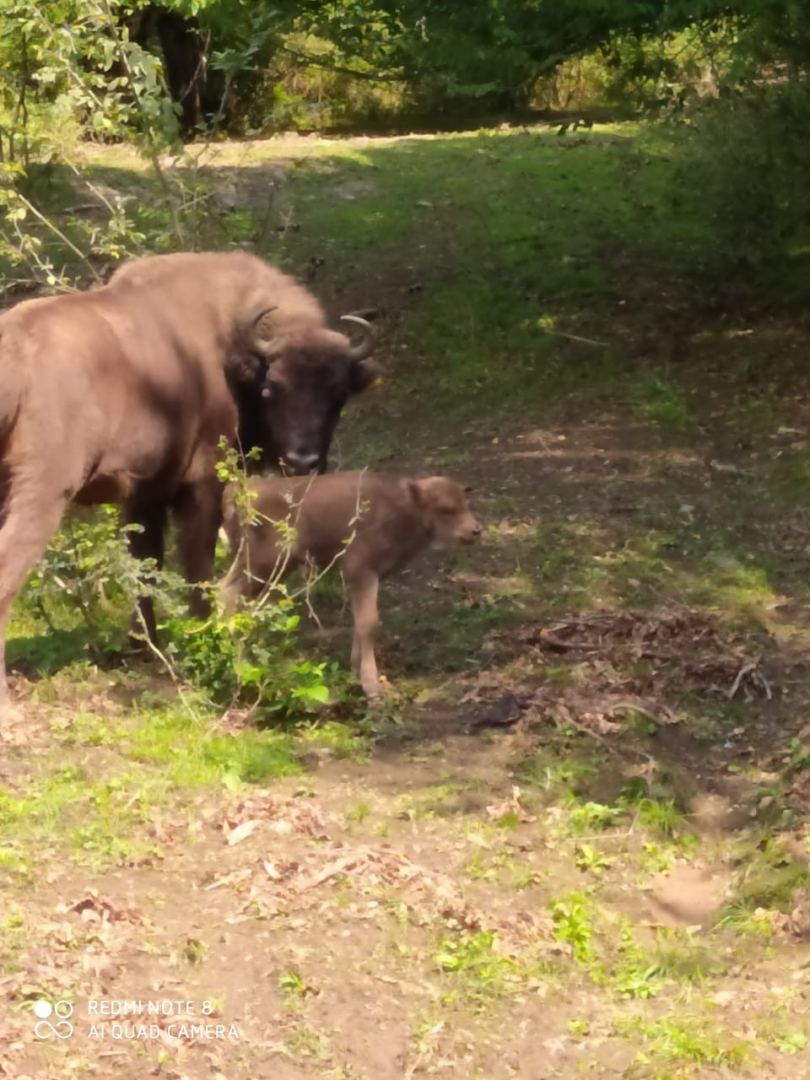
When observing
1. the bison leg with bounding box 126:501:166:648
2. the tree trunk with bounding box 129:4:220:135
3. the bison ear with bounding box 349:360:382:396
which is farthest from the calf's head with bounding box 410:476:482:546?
the tree trunk with bounding box 129:4:220:135

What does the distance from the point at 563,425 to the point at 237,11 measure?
14.4 feet

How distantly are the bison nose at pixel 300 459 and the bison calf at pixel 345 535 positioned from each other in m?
0.26

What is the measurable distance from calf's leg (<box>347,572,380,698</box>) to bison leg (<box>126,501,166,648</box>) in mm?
992

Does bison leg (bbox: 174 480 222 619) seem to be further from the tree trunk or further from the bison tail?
the tree trunk

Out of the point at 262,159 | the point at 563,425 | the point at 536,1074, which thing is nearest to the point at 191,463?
the point at 536,1074

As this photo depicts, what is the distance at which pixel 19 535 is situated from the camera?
7246 mm

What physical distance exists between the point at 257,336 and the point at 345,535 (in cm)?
114

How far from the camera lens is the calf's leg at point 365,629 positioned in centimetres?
793

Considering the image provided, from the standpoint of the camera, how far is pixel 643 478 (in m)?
11.3

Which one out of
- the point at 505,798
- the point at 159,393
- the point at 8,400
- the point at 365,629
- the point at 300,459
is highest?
the point at 8,400

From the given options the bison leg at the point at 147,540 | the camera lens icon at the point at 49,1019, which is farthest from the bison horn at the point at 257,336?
the camera lens icon at the point at 49,1019

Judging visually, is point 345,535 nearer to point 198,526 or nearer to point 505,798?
point 198,526

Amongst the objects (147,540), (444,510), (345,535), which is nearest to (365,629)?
(345,535)

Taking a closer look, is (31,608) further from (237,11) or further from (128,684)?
(237,11)
